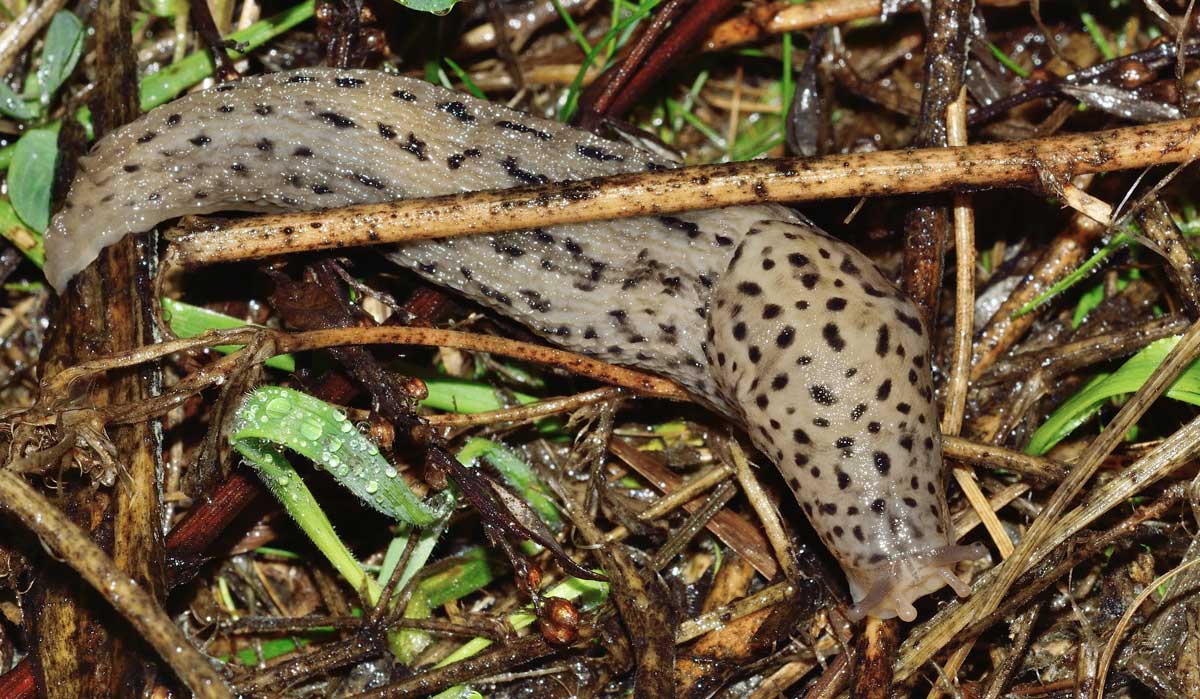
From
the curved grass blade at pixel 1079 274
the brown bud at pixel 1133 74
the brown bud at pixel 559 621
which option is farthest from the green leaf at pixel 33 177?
the brown bud at pixel 1133 74

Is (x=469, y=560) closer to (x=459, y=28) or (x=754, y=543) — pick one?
(x=754, y=543)

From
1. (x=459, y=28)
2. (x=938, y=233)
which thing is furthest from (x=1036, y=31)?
(x=459, y=28)

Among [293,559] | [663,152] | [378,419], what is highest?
[663,152]

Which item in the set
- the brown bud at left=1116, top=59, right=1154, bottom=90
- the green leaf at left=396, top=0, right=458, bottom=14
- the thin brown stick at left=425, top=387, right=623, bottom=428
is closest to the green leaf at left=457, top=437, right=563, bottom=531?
the thin brown stick at left=425, top=387, right=623, bottom=428

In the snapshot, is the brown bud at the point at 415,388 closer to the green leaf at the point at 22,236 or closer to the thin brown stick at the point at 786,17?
the green leaf at the point at 22,236

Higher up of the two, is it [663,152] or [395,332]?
[663,152]

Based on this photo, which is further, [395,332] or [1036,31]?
[1036,31]

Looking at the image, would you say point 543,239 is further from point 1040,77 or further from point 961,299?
point 1040,77
